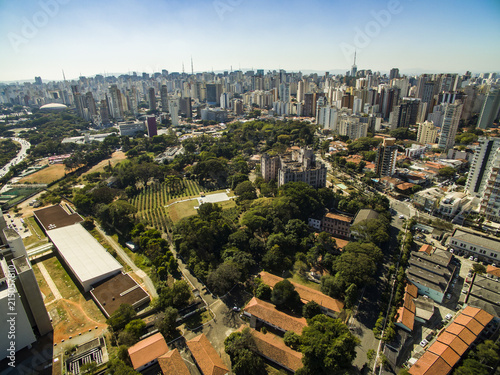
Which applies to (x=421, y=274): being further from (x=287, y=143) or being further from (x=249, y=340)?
(x=287, y=143)

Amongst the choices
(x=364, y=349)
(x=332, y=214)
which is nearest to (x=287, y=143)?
(x=332, y=214)

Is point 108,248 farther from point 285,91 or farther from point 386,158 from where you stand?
point 285,91

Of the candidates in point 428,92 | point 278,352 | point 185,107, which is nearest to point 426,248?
point 278,352

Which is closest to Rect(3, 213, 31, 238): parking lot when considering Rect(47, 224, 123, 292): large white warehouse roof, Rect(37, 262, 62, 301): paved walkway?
Rect(47, 224, 123, 292): large white warehouse roof

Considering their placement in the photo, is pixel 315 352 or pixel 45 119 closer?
pixel 315 352

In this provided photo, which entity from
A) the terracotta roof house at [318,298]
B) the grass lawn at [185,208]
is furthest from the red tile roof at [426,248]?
the grass lawn at [185,208]

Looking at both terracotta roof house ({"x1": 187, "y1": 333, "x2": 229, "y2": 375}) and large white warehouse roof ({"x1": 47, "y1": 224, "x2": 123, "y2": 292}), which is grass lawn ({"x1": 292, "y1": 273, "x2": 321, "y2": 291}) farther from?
large white warehouse roof ({"x1": 47, "y1": 224, "x2": 123, "y2": 292})
